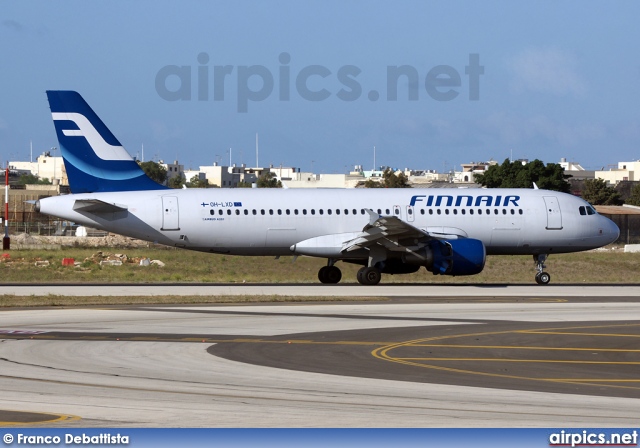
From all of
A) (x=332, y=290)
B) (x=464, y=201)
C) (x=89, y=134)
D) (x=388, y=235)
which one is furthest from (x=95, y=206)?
(x=464, y=201)

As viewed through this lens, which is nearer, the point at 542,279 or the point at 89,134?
the point at 89,134

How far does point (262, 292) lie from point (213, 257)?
23.2m

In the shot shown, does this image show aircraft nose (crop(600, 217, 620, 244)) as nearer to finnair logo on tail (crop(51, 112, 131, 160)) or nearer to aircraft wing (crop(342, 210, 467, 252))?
aircraft wing (crop(342, 210, 467, 252))

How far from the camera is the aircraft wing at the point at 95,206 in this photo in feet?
136

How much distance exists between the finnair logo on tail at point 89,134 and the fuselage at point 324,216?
A: 5.69ft

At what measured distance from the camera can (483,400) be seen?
1586cm

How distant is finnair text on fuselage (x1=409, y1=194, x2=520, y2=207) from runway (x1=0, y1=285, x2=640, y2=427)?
1208cm

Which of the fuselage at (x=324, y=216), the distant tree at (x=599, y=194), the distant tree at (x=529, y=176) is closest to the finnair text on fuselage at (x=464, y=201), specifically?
the fuselage at (x=324, y=216)

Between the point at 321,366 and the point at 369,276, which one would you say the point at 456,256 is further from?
the point at 321,366

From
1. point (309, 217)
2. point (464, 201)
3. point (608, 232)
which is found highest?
point (464, 201)

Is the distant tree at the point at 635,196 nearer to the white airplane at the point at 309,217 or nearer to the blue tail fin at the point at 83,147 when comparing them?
the white airplane at the point at 309,217

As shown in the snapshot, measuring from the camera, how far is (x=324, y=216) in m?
43.8

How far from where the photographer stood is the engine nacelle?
137 ft

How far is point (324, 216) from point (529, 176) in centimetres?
8338
